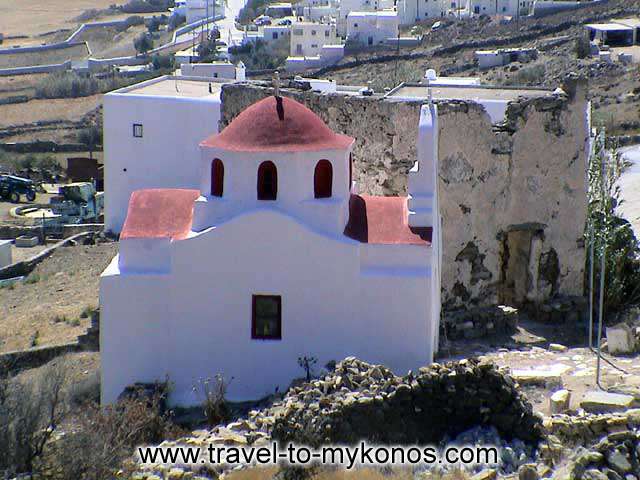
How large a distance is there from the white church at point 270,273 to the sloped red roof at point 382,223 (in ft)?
0.07

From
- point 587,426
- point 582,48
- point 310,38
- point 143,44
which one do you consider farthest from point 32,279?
point 143,44

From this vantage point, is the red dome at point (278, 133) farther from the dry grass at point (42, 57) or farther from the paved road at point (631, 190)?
the dry grass at point (42, 57)

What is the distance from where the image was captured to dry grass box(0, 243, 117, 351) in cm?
2153

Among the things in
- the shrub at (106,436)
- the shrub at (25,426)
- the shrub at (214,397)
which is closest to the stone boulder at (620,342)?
the shrub at (214,397)

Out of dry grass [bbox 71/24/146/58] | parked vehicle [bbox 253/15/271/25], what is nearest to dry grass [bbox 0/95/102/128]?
dry grass [bbox 71/24/146/58]

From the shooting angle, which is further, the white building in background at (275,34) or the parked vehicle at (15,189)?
the white building in background at (275,34)

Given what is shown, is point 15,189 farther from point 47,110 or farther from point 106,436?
point 106,436

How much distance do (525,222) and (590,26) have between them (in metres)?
52.1

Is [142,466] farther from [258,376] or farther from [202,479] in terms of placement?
[258,376]

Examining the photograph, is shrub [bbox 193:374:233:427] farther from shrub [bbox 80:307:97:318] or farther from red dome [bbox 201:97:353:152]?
shrub [bbox 80:307:97:318]

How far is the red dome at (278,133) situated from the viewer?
576 inches

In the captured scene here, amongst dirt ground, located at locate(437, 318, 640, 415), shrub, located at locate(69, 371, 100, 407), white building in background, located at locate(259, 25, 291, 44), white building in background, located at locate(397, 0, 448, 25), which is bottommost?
shrub, located at locate(69, 371, 100, 407)

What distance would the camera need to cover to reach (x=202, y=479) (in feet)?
36.0

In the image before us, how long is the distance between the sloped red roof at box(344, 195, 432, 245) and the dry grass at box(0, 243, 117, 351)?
7.32m
